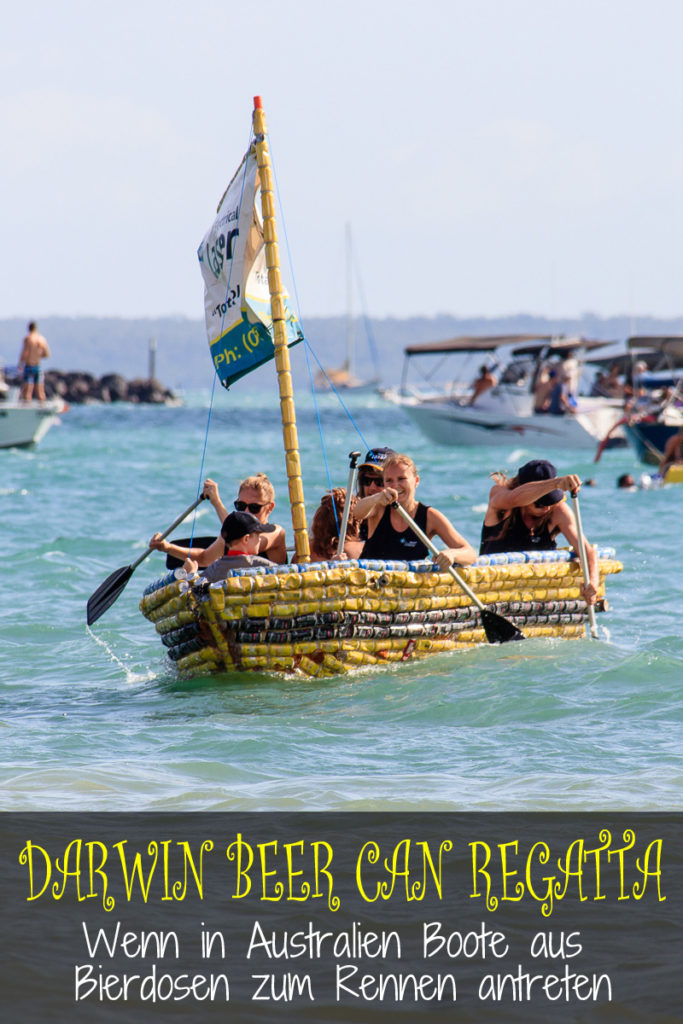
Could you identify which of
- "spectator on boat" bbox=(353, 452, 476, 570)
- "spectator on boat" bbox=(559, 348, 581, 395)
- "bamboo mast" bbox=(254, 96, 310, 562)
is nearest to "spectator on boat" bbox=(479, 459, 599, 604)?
"spectator on boat" bbox=(353, 452, 476, 570)

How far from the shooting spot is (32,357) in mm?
34375

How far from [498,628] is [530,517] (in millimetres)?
1169

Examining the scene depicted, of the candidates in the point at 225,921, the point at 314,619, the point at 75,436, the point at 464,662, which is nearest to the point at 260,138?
the point at 314,619

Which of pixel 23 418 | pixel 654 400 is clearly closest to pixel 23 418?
pixel 23 418

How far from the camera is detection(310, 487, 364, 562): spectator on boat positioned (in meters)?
9.77

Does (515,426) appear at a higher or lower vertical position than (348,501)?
lower

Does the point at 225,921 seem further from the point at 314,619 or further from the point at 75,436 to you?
the point at 75,436

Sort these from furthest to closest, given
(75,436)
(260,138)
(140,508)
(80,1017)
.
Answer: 1. (75,436)
2. (140,508)
3. (260,138)
4. (80,1017)

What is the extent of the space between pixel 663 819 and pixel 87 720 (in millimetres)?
4033

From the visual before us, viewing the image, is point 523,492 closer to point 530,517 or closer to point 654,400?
point 530,517

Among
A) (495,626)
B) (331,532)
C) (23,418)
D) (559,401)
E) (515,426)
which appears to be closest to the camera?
(495,626)

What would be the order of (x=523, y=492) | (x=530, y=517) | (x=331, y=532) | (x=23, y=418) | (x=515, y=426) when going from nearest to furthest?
(x=331, y=532), (x=523, y=492), (x=530, y=517), (x=23, y=418), (x=515, y=426)

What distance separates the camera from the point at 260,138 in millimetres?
9641

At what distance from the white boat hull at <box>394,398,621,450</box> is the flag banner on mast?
1263 inches
